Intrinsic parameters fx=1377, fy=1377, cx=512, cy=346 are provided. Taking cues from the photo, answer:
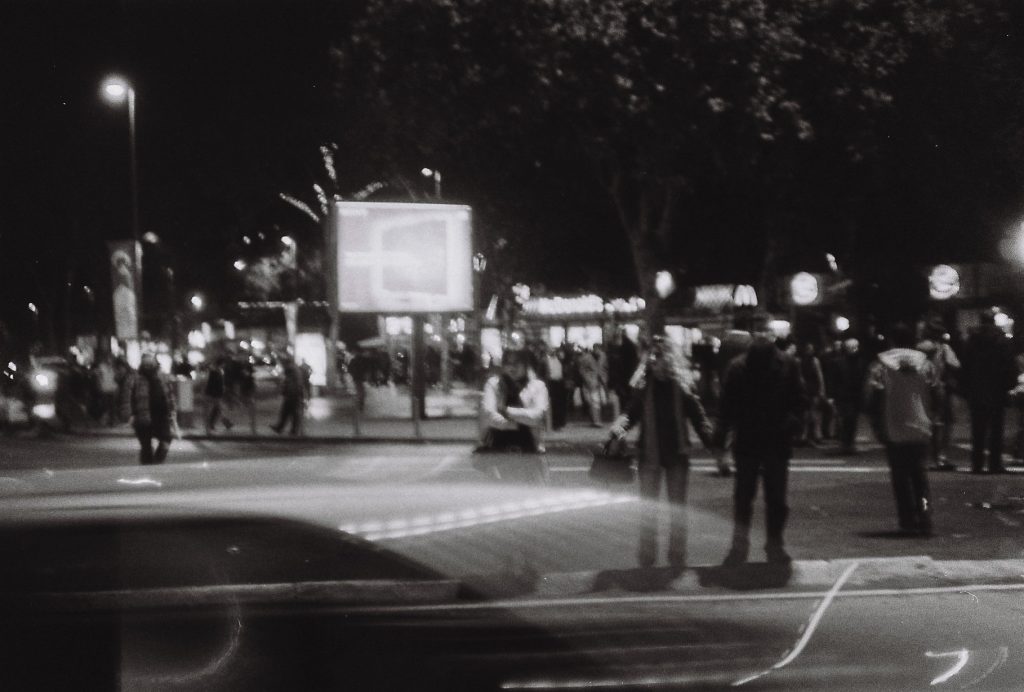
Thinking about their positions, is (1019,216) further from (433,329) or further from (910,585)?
(433,329)

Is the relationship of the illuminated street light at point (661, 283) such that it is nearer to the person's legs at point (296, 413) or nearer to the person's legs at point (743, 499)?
the person's legs at point (296, 413)

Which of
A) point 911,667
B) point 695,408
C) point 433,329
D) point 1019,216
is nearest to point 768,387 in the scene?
point 695,408

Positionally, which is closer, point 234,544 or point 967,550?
point 234,544

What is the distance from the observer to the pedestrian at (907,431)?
11.9 metres

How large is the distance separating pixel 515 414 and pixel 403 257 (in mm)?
19641

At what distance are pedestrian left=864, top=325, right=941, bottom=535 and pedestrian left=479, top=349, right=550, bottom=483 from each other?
3305 millimetres

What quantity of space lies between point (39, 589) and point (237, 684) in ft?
1.95

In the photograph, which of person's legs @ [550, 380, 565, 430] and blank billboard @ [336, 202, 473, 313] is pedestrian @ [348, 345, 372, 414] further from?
person's legs @ [550, 380, 565, 430]

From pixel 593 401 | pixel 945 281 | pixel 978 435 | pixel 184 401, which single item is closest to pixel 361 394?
pixel 184 401

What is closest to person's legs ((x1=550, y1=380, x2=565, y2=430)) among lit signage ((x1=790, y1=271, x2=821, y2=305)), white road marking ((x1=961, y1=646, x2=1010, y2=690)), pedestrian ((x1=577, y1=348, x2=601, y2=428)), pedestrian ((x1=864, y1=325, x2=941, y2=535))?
pedestrian ((x1=577, y1=348, x2=601, y2=428))

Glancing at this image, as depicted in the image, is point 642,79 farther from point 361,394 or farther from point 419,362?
point 361,394

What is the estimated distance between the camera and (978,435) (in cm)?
1700

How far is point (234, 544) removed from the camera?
3832 millimetres

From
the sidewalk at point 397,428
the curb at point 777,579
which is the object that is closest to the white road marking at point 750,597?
the curb at point 777,579
